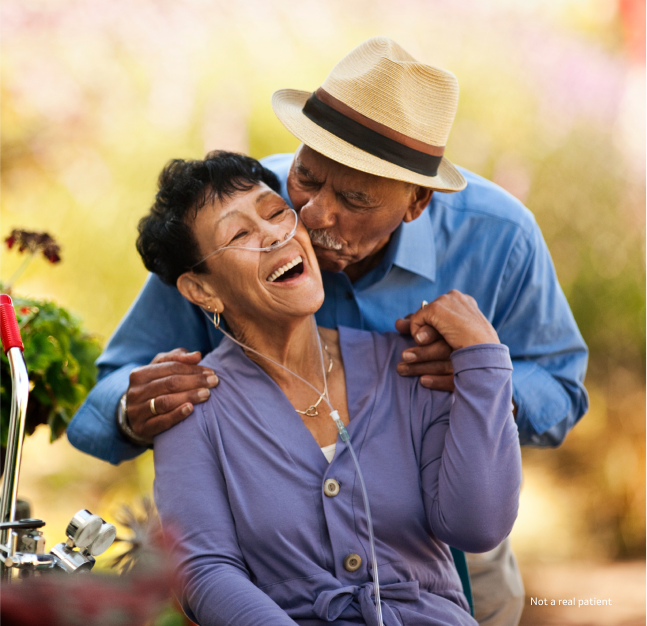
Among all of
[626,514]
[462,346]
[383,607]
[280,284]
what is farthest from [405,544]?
[626,514]

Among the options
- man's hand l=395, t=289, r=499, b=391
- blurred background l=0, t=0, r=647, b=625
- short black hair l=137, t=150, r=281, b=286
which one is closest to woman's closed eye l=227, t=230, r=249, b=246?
short black hair l=137, t=150, r=281, b=286

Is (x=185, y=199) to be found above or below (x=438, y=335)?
above

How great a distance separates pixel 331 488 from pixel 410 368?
396 mm

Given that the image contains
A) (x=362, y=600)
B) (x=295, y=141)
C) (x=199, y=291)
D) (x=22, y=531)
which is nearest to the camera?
(x=22, y=531)

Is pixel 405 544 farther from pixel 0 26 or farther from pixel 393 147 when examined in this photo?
pixel 0 26

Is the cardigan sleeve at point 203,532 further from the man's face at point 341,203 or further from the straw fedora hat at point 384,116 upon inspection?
the straw fedora hat at point 384,116

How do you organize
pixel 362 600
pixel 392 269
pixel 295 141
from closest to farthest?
1. pixel 362 600
2. pixel 392 269
3. pixel 295 141

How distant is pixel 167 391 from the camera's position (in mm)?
1854

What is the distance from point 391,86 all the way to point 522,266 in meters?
0.76

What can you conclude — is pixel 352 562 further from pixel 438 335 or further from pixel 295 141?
pixel 295 141

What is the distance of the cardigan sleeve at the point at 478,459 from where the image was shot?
1.65m

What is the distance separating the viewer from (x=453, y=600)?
5.82ft

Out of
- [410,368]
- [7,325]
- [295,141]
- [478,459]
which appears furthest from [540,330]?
[295,141]

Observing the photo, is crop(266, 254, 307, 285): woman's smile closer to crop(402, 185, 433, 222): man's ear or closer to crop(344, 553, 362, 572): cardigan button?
crop(402, 185, 433, 222): man's ear
